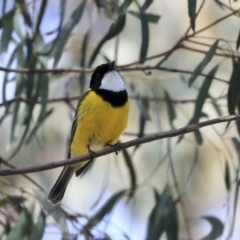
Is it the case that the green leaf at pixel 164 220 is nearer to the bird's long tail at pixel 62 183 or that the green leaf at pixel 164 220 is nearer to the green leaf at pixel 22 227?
the bird's long tail at pixel 62 183

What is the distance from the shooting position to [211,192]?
15.6 feet

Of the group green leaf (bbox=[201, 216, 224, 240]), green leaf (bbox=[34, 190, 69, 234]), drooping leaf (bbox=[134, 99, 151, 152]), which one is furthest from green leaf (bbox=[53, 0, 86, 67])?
green leaf (bbox=[201, 216, 224, 240])

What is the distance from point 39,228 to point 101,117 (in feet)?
1.65

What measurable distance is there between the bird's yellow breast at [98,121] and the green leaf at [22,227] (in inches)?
14.9

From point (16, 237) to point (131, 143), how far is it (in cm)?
96

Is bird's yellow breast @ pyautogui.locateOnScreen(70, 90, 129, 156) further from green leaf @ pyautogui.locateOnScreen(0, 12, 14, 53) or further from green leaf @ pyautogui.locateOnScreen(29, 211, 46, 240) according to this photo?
green leaf @ pyautogui.locateOnScreen(0, 12, 14, 53)

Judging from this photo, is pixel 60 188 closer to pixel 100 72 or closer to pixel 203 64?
pixel 100 72

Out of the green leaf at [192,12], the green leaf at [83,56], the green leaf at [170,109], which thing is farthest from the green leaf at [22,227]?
the green leaf at [192,12]

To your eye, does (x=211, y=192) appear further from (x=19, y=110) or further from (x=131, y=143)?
(x=131, y=143)

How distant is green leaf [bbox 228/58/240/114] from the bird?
1.26ft

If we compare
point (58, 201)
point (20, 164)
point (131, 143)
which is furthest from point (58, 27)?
point (20, 164)

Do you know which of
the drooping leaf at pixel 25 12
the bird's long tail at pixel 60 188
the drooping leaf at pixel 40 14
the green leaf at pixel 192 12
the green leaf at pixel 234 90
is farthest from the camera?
the drooping leaf at pixel 25 12

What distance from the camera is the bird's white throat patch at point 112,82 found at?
2.56m

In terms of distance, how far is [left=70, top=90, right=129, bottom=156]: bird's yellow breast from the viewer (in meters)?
2.44
